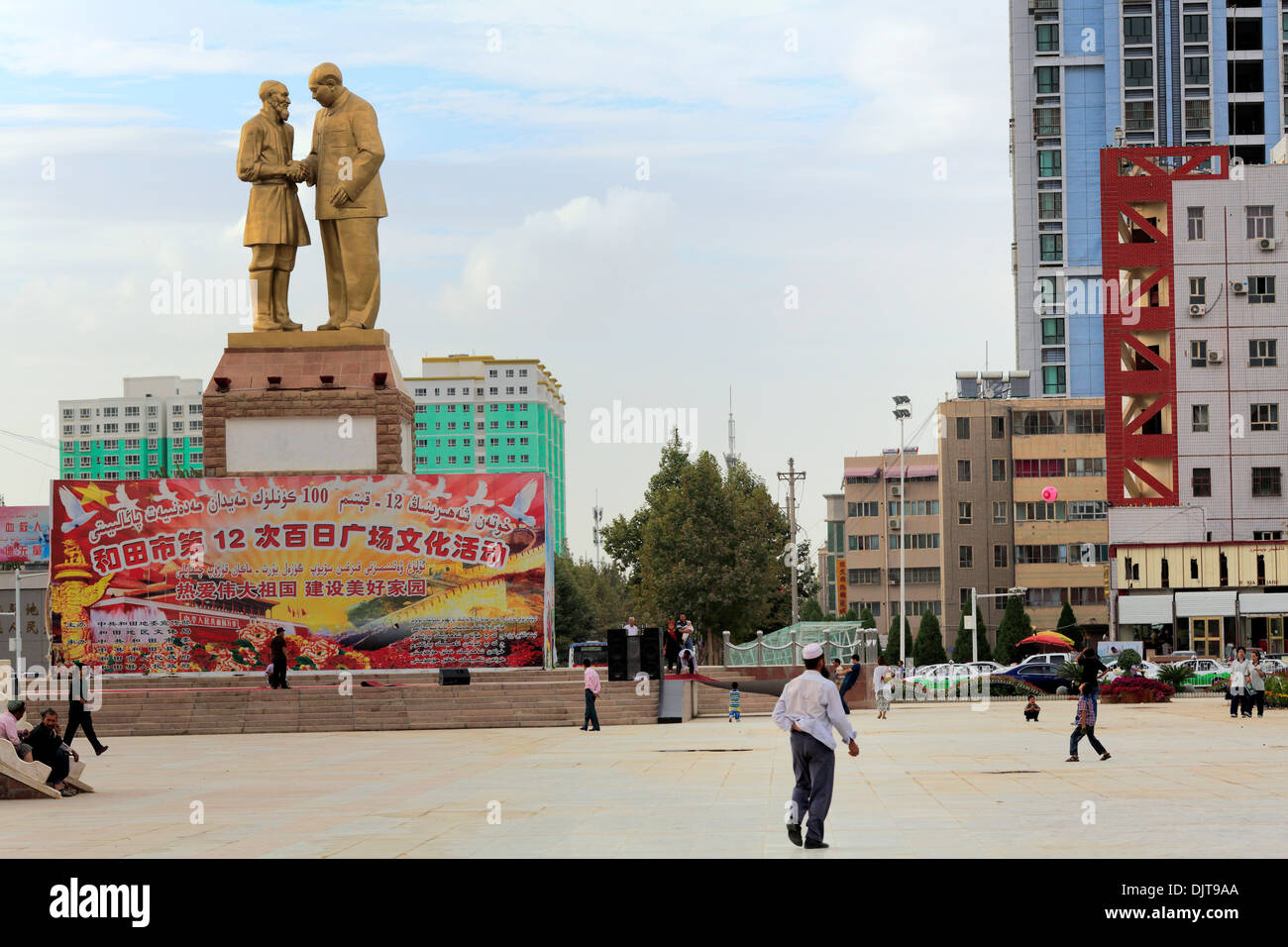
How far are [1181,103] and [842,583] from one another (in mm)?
36746

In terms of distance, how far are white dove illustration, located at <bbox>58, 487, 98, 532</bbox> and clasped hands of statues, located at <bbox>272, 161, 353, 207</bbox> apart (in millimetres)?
9571

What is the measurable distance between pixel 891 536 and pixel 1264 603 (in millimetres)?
34525

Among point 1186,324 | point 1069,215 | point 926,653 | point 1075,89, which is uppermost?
point 1075,89

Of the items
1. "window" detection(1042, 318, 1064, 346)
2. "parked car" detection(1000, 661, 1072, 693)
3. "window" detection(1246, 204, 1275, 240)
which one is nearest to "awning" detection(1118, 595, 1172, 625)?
"parked car" detection(1000, 661, 1072, 693)

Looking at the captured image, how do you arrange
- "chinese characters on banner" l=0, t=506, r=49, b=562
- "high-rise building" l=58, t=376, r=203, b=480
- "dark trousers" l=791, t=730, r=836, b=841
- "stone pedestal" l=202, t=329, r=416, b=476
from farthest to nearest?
"high-rise building" l=58, t=376, r=203, b=480 → "chinese characters on banner" l=0, t=506, r=49, b=562 → "stone pedestal" l=202, t=329, r=416, b=476 → "dark trousers" l=791, t=730, r=836, b=841

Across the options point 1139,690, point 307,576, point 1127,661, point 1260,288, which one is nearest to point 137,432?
point 1260,288

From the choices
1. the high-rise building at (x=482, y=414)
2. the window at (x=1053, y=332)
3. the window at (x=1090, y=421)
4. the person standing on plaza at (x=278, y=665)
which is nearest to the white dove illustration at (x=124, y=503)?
the person standing on plaza at (x=278, y=665)

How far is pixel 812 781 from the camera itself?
13.3 m

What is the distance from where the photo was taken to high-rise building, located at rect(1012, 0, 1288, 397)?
101000 mm

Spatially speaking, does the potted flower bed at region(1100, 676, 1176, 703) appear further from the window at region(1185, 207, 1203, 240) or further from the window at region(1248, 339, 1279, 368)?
the window at region(1185, 207, 1203, 240)

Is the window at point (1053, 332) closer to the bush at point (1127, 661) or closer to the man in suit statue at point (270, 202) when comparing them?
the bush at point (1127, 661)
